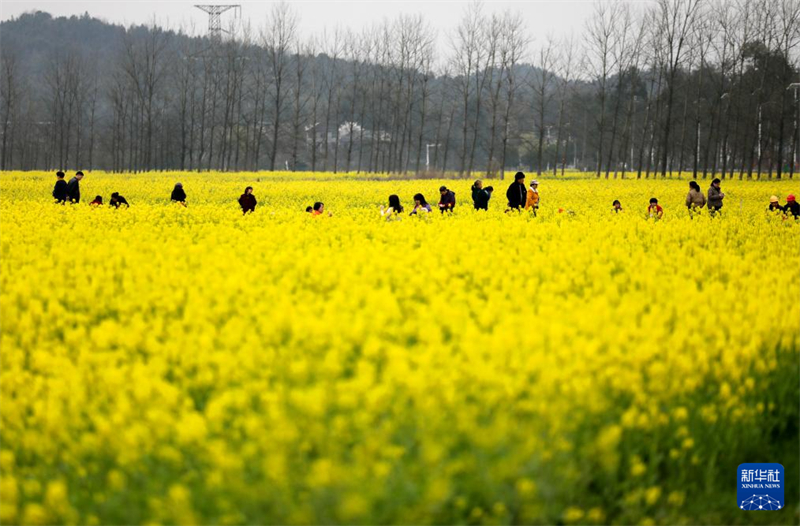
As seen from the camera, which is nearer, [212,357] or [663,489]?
[663,489]

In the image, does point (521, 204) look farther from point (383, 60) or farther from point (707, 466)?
point (383, 60)

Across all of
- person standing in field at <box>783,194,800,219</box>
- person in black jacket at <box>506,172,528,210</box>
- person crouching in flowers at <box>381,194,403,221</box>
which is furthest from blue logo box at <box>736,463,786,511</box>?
person standing in field at <box>783,194,800,219</box>

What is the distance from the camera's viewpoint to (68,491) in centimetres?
498

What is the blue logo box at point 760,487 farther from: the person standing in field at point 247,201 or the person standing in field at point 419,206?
the person standing in field at point 247,201

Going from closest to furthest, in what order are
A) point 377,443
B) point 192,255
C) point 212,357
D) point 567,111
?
point 377,443
point 212,357
point 192,255
point 567,111

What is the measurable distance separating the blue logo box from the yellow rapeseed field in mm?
83

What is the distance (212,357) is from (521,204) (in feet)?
53.0

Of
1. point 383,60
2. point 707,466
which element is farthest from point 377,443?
point 383,60

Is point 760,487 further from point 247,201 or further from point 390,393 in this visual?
point 247,201

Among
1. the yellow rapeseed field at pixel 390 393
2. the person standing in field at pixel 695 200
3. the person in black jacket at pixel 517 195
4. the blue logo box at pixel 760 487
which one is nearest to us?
the yellow rapeseed field at pixel 390 393

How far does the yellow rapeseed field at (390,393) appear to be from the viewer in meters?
4.69

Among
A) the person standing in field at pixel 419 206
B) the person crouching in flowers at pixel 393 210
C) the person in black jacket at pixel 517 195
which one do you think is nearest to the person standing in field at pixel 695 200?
the person in black jacket at pixel 517 195

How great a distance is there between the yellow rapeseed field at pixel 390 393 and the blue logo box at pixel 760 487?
8cm

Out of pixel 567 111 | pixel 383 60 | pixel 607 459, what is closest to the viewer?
pixel 607 459
